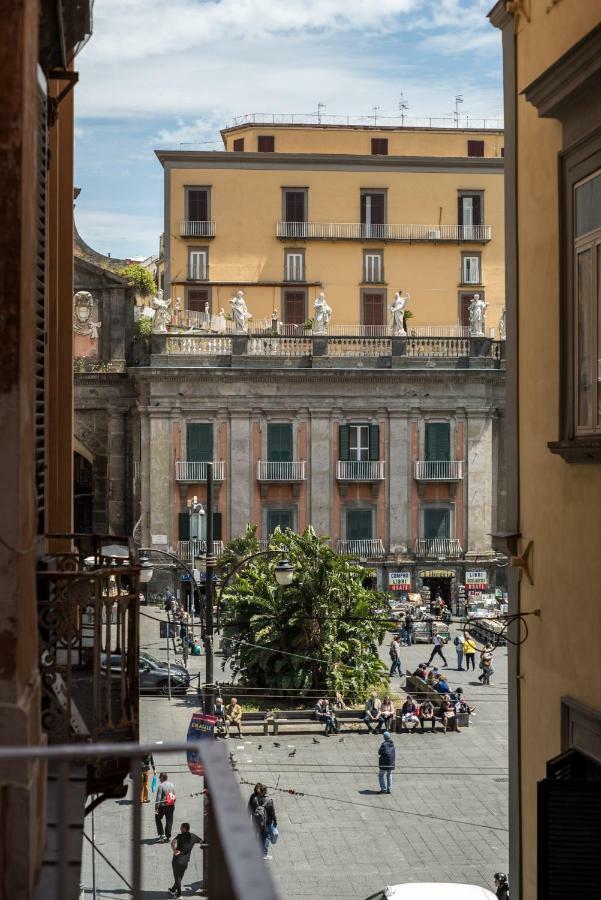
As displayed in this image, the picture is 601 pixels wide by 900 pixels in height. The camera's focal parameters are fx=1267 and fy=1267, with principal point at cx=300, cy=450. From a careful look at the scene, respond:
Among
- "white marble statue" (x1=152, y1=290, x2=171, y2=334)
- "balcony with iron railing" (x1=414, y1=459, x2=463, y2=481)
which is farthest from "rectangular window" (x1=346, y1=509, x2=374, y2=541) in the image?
"white marble statue" (x1=152, y1=290, x2=171, y2=334)

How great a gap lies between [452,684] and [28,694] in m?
26.5

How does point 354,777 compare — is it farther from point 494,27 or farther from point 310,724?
point 494,27

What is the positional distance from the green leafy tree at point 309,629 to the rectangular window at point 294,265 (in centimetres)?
2482

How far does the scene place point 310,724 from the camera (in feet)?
84.2

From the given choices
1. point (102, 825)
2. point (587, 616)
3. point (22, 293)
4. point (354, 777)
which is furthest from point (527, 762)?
point (354, 777)

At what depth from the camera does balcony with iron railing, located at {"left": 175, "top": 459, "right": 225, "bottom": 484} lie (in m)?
Answer: 43.0

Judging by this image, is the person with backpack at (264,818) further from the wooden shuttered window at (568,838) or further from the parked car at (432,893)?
the wooden shuttered window at (568,838)

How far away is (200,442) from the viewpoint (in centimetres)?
4341

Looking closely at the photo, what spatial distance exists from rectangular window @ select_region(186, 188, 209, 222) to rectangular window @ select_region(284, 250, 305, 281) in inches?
144

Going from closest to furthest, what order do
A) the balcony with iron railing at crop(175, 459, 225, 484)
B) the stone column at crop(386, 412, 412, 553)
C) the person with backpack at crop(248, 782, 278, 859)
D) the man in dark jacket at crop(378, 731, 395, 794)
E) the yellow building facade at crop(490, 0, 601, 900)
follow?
the yellow building facade at crop(490, 0, 601, 900) < the person with backpack at crop(248, 782, 278, 859) < the man in dark jacket at crop(378, 731, 395, 794) < the balcony with iron railing at crop(175, 459, 225, 484) < the stone column at crop(386, 412, 412, 553)

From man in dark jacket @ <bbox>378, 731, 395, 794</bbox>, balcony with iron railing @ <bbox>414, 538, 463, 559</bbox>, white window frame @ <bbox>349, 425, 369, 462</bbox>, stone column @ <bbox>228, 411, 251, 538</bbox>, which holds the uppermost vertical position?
white window frame @ <bbox>349, 425, 369, 462</bbox>

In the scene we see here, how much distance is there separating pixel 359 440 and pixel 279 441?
9.14ft

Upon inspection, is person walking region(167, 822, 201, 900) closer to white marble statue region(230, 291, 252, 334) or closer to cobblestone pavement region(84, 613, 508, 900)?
cobblestone pavement region(84, 613, 508, 900)

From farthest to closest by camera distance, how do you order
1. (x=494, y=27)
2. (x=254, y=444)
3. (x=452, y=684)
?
1. (x=254, y=444)
2. (x=452, y=684)
3. (x=494, y=27)
